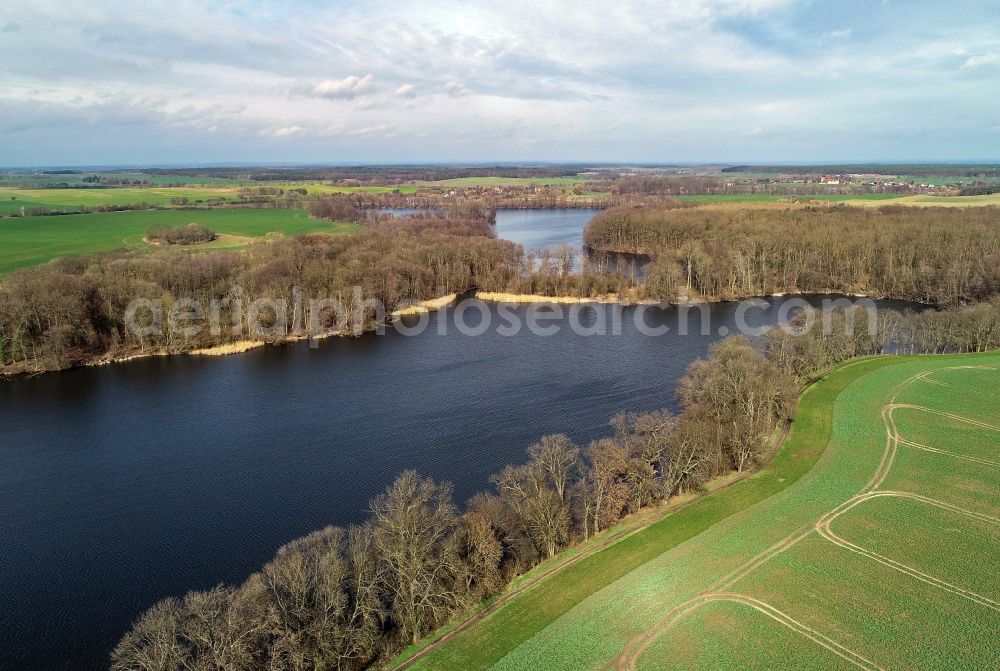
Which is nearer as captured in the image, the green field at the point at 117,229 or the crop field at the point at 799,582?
the crop field at the point at 799,582

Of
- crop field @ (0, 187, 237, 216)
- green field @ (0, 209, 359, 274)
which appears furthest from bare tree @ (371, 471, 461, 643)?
crop field @ (0, 187, 237, 216)

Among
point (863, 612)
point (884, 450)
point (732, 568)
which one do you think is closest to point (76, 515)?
point (732, 568)

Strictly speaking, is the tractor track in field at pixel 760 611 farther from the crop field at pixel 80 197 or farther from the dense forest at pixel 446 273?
the crop field at pixel 80 197

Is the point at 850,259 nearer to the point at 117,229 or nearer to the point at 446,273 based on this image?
the point at 446,273

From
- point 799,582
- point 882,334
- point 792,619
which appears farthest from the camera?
point 882,334

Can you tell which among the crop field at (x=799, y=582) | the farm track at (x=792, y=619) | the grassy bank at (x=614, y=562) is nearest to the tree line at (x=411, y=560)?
the grassy bank at (x=614, y=562)

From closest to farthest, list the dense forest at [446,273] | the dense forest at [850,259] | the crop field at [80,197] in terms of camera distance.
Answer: the dense forest at [446,273], the dense forest at [850,259], the crop field at [80,197]

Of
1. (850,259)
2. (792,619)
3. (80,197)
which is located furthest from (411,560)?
(80,197)
